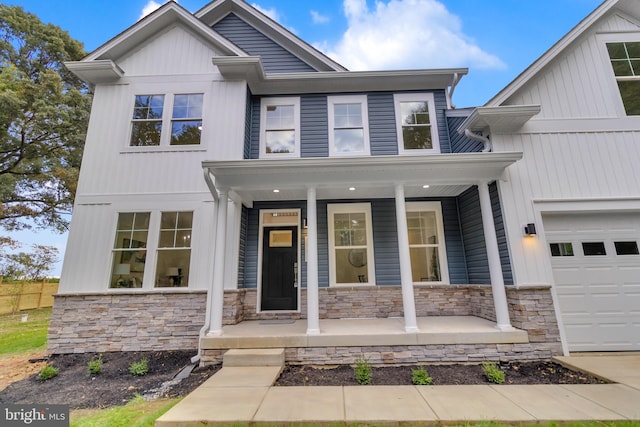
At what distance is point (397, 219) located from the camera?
504 cm

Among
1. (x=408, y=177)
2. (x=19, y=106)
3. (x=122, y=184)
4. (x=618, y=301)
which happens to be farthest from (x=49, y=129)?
(x=618, y=301)

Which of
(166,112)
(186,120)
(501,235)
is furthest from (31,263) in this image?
(501,235)

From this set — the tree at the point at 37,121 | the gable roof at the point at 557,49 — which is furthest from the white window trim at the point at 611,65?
the tree at the point at 37,121

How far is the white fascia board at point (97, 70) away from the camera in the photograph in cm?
655

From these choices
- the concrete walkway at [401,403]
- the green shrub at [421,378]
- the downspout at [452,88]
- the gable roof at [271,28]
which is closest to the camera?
the concrete walkway at [401,403]

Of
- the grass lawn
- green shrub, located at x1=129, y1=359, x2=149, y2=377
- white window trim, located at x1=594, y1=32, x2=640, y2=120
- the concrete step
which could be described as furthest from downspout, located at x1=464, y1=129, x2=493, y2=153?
the grass lawn

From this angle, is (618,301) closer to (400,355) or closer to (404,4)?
(400,355)

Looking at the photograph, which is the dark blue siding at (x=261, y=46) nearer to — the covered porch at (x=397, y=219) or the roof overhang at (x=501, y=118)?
the covered porch at (x=397, y=219)

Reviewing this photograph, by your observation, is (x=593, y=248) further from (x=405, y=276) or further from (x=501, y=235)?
(x=405, y=276)

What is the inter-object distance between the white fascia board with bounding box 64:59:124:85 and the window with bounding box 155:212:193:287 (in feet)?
12.5

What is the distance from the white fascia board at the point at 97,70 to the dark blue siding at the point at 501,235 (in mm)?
8987

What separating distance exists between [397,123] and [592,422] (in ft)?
20.9

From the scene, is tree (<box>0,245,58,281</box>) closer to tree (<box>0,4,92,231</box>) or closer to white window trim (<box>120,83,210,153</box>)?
tree (<box>0,4,92,231</box>)

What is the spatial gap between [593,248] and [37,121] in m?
17.7
